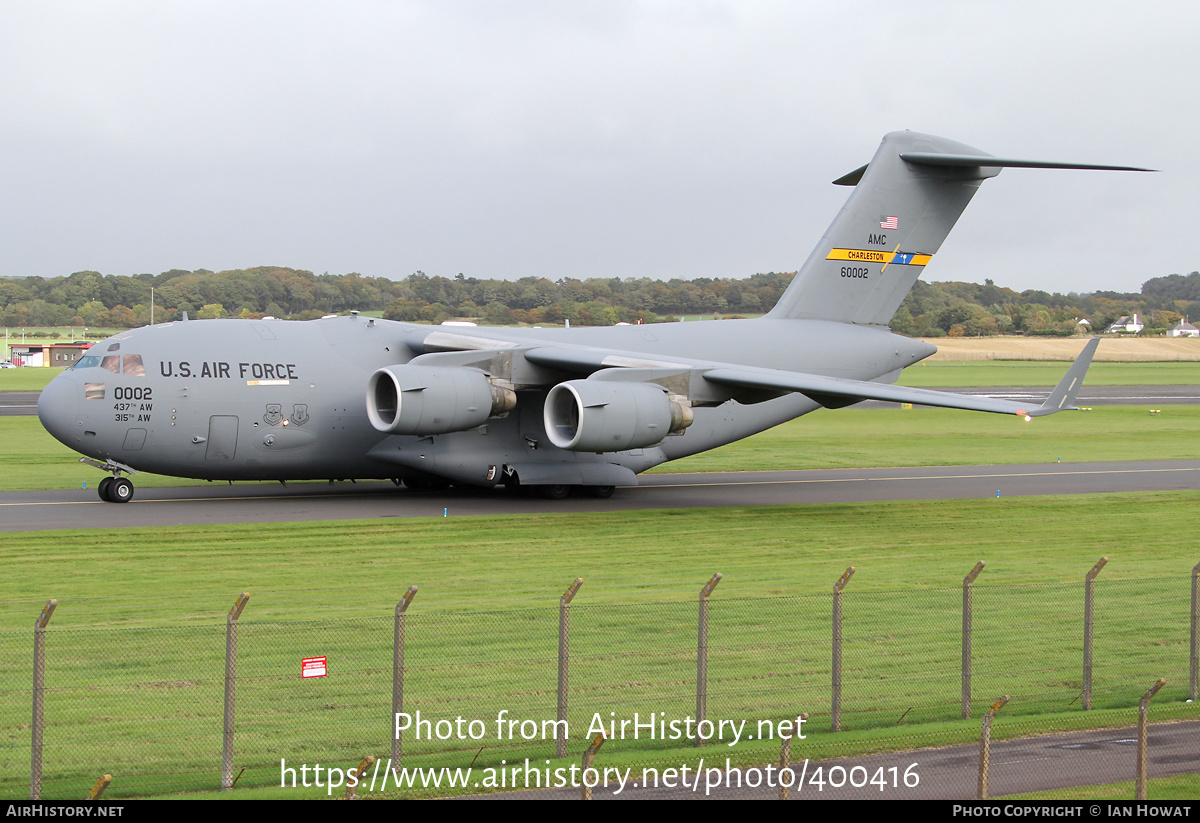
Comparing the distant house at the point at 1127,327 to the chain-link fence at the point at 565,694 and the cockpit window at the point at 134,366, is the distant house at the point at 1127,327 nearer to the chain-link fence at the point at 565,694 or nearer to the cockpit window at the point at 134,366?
the cockpit window at the point at 134,366

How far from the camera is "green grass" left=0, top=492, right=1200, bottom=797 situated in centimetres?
969

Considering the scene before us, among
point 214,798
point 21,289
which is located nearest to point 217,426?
point 214,798

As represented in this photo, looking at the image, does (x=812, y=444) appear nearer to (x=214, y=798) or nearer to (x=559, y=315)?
(x=559, y=315)

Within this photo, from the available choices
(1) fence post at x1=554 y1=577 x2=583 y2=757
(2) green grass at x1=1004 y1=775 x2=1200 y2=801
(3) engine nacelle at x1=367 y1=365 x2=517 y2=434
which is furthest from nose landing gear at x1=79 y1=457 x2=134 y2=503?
(2) green grass at x1=1004 y1=775 x2=1200 y2=801

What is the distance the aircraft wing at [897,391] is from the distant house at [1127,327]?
103965 mm

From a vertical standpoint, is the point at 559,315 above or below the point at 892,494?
above

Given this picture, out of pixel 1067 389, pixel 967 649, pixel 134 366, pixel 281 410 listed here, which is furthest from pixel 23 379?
pixel 967 649

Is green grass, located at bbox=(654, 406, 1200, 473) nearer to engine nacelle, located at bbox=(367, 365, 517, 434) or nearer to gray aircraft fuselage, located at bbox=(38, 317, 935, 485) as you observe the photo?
gray aircraft fuselage, located at bbox=(38, 317, 935, 485)

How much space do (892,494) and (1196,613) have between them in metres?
16.2

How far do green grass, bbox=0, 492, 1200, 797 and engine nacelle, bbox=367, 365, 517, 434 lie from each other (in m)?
2.95

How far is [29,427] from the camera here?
42.6 metres

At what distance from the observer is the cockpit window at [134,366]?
22750mm

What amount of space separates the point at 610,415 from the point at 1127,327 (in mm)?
112548

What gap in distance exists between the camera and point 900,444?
131ft
